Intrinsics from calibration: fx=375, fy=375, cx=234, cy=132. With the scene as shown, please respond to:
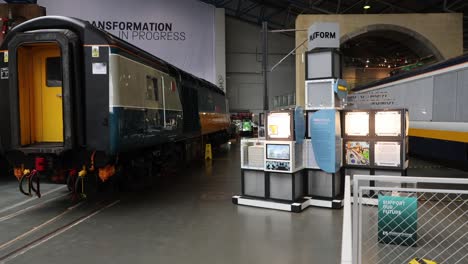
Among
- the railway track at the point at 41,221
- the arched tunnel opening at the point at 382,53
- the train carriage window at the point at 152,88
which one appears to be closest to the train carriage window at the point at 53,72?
the train carriage window at the point at 152,88

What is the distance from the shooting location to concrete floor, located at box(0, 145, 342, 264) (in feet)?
14.2

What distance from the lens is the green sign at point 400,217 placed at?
4.41 m

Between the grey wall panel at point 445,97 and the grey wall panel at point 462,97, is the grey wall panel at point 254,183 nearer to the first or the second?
the grey wall panel at point 462,97

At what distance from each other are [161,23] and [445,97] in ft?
66.9

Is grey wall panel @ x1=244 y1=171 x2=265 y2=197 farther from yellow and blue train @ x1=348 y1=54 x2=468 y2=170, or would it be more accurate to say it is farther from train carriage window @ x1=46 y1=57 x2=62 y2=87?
train carriage window @ x1=46 y1=57 x2=62 y2=87

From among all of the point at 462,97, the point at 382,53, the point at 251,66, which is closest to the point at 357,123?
the point at 462,97

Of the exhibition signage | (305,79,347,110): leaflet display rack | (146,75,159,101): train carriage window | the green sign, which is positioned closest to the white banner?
the exhibition signage

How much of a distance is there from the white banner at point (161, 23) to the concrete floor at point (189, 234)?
20.2m

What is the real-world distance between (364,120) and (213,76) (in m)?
21.4

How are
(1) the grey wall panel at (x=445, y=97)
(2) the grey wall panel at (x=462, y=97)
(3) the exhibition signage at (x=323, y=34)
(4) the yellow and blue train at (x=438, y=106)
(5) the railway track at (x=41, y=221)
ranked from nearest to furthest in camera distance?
(5) the railway track at (x=41, y=221) → (2) the grey wall panel at (x=462, y=97) → (4) the yellow and blue train at (x=438, y=106) → (1) the grey wall panel at (x=445, y=97) → (3) the exhibition signage at (x=323, y=34)

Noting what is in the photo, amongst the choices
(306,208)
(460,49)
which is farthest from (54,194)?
(460,49)

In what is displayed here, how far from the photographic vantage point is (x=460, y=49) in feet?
63.5

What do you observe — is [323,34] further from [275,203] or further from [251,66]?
[251,66]

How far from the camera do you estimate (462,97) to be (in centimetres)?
895
